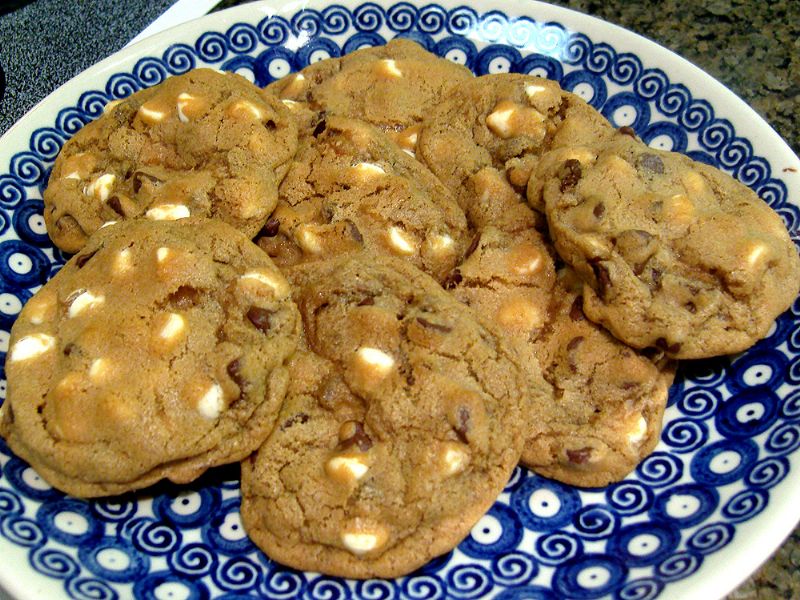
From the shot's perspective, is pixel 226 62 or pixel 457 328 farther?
pixel 226 62

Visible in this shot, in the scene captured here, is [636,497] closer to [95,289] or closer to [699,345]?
[699,345]

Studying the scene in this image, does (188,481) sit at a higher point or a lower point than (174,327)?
lower

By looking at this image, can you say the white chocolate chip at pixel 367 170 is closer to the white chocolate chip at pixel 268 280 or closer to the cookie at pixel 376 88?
the cookie at pixel 376 88

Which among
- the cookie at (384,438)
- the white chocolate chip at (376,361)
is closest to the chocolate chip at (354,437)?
the cookie at (384,438)

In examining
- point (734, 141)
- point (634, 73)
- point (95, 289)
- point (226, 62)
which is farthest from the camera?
point (226, 62)

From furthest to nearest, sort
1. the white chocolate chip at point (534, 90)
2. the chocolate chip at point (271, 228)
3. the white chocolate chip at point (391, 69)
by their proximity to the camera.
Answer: the white chocolate chip at point (391, 69) < the white chocolate chip at point (534, 90) < the chocolate chip at point (271, 228)

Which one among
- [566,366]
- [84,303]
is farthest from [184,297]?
[566,366]

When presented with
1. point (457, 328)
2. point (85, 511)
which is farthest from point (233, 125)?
point (85, 511)
